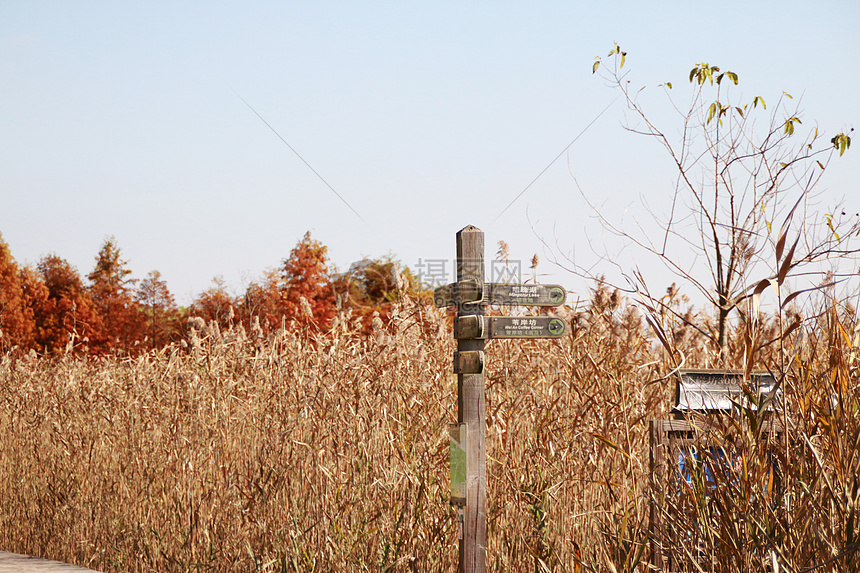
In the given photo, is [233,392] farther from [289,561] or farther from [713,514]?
[713,514]

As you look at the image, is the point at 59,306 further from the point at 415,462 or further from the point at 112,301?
the point at 415,462

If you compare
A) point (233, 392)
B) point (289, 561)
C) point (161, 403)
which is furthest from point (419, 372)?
point (161, 403)

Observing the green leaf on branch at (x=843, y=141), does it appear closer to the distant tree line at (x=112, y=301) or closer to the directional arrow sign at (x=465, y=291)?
the directional arrow sign at (x=465, y=291)

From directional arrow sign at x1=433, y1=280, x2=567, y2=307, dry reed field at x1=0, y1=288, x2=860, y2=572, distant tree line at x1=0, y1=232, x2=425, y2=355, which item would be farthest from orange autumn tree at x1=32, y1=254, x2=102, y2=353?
directional arrow sign at x1=433, y1=280, x2=567, y2=307

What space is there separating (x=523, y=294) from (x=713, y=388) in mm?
1129

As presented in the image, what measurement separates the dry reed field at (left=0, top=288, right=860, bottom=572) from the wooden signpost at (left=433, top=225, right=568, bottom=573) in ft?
1.03

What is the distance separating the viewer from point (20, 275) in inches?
1046

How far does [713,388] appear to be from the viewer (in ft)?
9.44

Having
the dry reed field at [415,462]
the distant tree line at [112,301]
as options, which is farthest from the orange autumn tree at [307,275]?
the dry reed field at [415,462]

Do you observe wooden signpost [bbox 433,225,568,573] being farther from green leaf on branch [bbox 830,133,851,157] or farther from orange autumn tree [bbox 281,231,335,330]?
orange autumn tree [bbox 281,231,335,330]

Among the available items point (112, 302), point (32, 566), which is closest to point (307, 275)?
point (112, 302)

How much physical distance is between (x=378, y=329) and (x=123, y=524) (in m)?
2.23

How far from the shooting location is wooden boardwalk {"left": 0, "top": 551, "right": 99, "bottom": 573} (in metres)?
4.28

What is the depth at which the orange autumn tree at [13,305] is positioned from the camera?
76.7ft
